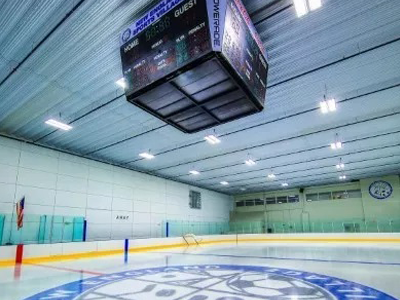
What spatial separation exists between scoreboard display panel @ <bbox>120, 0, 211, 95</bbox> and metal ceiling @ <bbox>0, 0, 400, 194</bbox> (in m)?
0.87

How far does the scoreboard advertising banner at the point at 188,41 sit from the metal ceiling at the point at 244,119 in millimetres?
743

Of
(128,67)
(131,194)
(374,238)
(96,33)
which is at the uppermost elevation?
(96,33)

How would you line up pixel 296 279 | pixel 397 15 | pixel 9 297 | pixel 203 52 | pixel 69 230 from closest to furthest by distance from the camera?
pixel 203 52
pixel 9 297
pixel 397 15
pixel 296 279
pixel 69 230

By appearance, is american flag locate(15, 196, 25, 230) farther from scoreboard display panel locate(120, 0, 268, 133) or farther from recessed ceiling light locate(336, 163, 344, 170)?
recessed ceiling light locate(336, 163, 344, 170)

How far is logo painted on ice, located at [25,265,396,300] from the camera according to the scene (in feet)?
16.4

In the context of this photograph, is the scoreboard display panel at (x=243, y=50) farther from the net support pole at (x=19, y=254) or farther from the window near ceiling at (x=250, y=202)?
the window near ceiling at (x=250, y=202)

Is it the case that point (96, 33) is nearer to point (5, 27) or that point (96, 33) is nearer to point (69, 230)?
point (5, 27)

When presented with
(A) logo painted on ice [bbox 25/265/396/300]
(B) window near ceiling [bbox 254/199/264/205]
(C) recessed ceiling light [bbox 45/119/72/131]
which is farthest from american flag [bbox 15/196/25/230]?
(B) window near ceiling [bbox 254/199/264/205]

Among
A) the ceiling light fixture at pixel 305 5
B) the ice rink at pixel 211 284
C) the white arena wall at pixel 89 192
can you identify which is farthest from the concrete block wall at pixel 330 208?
the ceiling light fixture at pixel 305 5

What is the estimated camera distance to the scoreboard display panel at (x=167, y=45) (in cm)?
443

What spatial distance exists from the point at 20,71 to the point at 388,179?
88.6 ft

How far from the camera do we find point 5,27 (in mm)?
6215

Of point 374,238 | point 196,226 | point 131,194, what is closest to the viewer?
point 131,194

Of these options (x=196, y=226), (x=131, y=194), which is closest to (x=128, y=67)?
(x=131, y=194)
